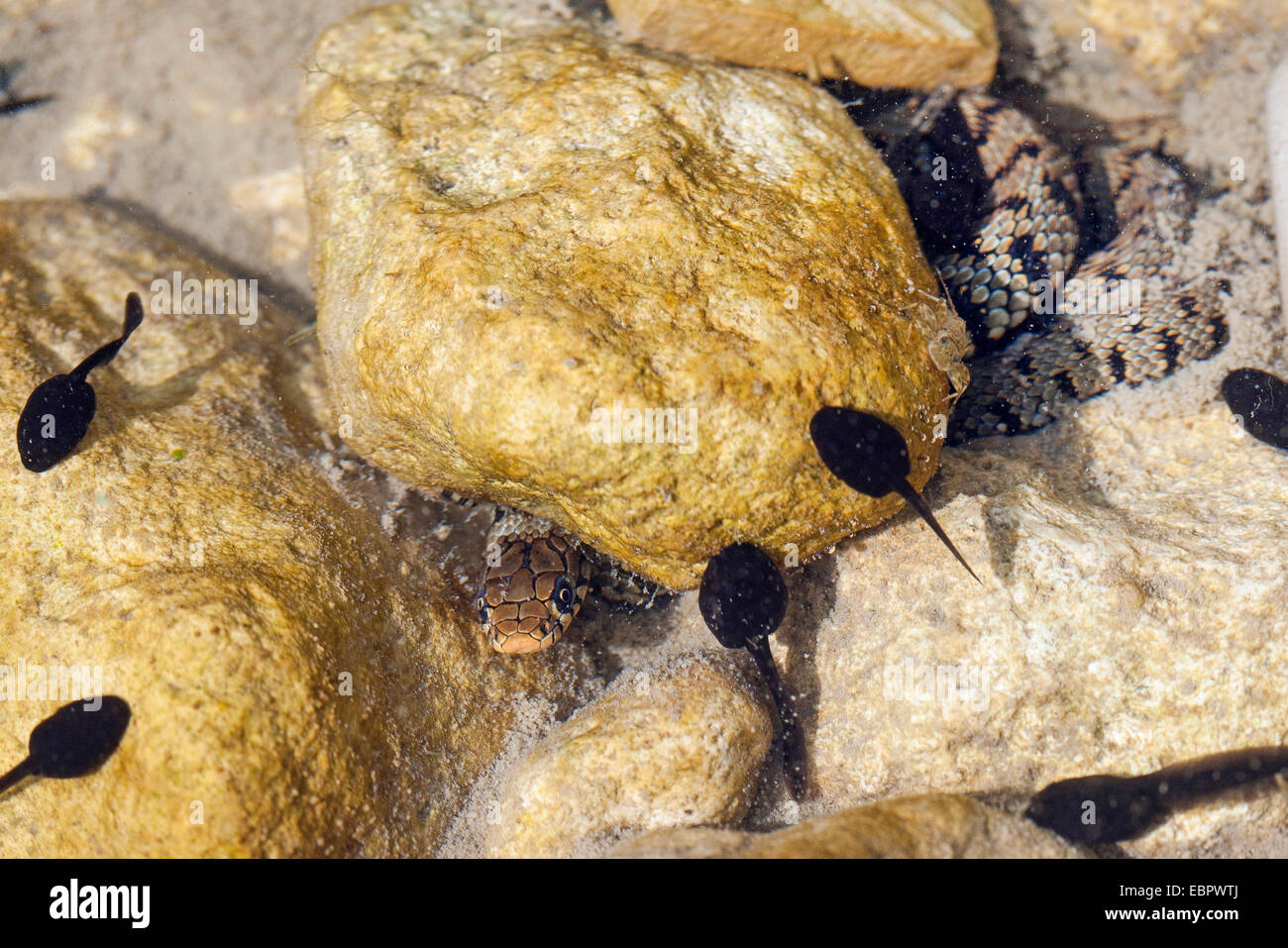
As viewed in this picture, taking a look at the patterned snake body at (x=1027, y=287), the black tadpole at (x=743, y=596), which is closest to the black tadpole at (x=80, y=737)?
the black tadpole at (x=743, y=596)

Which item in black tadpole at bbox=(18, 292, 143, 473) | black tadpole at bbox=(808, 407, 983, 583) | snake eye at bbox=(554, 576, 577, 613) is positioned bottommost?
snake eye at bbox=(554, 576, 577, 613)

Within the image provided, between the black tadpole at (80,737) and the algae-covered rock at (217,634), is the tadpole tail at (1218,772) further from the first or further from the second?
the black tadpole at (80,737)

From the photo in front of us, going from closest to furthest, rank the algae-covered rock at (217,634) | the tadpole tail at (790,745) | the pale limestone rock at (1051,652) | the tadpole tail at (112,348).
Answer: the algae-covered rock at (217,634) → the pale limestone rock at (1051,652) → the tadpole tail at (790,745) → the tadpole tail at (112,348)

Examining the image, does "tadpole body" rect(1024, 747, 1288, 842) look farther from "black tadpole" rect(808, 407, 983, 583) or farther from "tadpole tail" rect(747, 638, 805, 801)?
"black tadpole" rect(808, 407, 983, 583)

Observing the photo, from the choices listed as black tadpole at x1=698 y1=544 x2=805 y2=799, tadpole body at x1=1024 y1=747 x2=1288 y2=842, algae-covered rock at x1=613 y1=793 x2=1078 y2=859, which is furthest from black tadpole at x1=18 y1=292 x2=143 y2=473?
tadpole body at x1=1024 y1=747 x2=1288 y2=842
